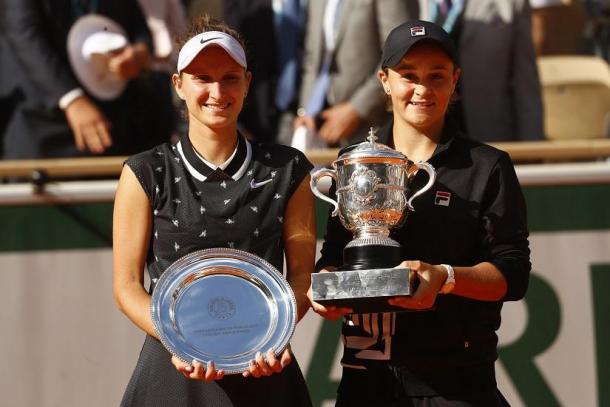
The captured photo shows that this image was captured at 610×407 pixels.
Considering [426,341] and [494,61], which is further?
[494,61]

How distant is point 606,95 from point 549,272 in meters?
1.03

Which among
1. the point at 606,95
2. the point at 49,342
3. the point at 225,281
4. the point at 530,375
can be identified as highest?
the point at 225,281

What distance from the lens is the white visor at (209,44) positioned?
3217 millimetres

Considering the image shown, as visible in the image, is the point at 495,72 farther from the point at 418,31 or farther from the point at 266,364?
the point at 266,364

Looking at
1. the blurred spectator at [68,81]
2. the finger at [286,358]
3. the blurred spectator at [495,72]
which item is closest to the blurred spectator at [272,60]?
the blurred spectator at [68,81]

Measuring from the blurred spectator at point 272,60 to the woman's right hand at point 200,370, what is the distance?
243 centimetres

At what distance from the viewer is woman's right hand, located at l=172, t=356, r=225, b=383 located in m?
2.99

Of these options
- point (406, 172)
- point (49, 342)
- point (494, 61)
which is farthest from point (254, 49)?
point (406, 172)

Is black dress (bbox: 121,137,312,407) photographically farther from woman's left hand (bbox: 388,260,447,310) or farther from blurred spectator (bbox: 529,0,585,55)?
blurred spectator (bbox: 529,0,585,55)

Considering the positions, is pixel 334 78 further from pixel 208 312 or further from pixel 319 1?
pixel 208 312

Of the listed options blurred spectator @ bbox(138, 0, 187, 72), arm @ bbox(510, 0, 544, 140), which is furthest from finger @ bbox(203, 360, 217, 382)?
arm @ bbox(510, 0, 544, 140)

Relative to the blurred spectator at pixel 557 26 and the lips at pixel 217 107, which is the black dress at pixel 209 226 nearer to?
the lips at pixel 217 107

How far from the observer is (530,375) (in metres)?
4.97

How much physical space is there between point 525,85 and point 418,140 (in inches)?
85.7
